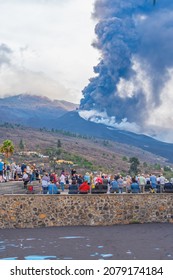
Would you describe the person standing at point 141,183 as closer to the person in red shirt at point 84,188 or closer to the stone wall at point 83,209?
the stone wall at point 83,209

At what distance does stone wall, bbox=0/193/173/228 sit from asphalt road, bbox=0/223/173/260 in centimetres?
71

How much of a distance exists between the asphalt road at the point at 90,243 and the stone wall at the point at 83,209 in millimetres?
710

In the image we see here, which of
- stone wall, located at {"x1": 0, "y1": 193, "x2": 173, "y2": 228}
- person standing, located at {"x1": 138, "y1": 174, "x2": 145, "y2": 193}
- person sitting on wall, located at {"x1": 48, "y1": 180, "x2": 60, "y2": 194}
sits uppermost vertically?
person standing, located at {"x1": 138, "y1": 174, "x2": 145, "y2": 193}

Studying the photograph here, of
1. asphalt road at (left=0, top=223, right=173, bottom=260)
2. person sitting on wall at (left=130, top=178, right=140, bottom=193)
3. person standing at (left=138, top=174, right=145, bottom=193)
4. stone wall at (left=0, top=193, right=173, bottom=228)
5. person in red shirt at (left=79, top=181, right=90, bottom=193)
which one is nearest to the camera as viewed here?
asphalt road at (left=0, top=223, right=173, bottom=260)

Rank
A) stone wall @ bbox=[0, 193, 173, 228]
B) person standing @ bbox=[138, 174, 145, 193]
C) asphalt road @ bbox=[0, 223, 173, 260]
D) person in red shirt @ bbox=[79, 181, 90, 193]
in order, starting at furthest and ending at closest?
1. person standing @ bbox=[138, 174, 145, 193]
2. person in red shirt @ bbox=[79, 181, 90, 193]
3. stone wall @ bbox=[0, 193, 173, 228]
4. asphalt road @ bbox=[0, 223, 173, 260]

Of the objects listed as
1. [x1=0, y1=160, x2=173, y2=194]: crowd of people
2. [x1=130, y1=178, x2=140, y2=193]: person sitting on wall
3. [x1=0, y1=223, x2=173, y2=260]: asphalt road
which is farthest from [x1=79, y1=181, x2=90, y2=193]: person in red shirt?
[x1=130, y1=178, x2=140, y2=193]: person sitting on wall

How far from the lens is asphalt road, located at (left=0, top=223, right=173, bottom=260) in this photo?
22766 mm

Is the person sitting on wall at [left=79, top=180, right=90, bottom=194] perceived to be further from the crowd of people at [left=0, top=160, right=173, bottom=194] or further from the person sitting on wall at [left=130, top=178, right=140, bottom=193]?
the person sitting on wall at [left=130, top=178, right=140, bottom=193]

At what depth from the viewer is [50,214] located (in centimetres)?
3108

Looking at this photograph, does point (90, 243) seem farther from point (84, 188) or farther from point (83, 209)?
point (84, 188)

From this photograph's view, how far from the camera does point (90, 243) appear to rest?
83.9 ft

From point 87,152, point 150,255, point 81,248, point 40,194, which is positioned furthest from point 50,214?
point 87,152

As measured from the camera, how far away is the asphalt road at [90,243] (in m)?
22.8

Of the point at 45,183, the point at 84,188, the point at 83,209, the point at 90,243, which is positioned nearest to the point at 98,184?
the point at 84,188
